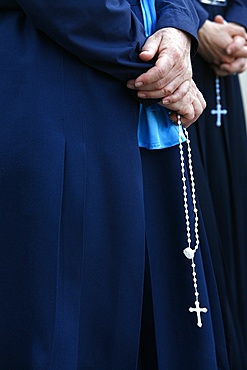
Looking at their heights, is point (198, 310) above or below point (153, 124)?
below

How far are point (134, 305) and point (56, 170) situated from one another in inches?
12.5

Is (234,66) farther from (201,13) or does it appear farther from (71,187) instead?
(71,187)

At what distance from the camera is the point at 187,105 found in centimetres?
141

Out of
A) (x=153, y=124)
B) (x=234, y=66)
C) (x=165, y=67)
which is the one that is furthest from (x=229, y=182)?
(x=165, y=67)

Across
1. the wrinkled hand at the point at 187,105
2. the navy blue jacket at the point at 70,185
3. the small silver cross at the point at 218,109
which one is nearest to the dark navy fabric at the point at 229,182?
the small silver cross at the point at 218,109

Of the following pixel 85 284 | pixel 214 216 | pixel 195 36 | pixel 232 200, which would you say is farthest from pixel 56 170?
pixel 232 200

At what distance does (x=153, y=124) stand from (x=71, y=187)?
236mm

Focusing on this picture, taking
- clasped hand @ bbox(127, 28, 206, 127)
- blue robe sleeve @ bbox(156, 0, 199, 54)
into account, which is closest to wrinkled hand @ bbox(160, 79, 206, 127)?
clasped hand @ bbox(127, 28, 206, 127)

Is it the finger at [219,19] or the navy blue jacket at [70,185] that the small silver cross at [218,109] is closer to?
the finger at [219,19]

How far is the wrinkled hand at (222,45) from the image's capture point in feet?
6.29

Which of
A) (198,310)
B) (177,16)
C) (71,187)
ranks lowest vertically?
(198,310)

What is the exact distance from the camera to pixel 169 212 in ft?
4.82

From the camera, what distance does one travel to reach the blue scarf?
56.4 inches

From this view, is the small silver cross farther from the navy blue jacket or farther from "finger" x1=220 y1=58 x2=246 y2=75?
the navy blue jacket
